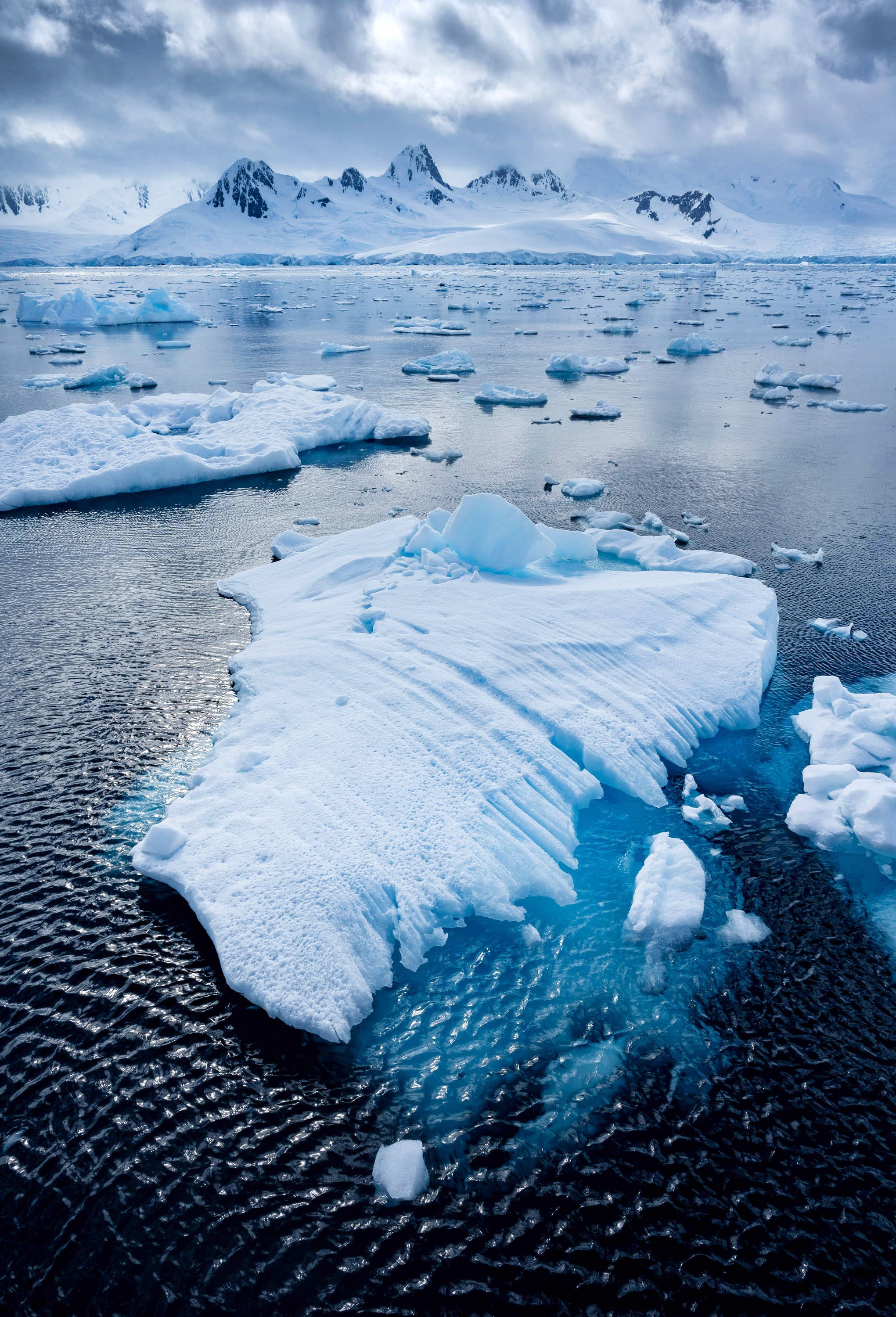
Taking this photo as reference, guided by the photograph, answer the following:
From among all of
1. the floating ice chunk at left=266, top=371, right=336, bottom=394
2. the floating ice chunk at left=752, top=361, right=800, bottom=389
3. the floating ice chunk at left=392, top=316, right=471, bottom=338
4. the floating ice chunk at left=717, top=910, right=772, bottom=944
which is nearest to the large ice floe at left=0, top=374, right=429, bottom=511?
the floating ice chunk at left=266, top=371, right=336, bottom=394

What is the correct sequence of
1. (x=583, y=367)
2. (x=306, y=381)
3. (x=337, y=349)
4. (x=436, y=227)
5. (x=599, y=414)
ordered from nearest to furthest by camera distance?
(x=599, y=414)
(x=306, y=381)
(x=583, y=367)
(x=337, y=349)
(x=436, y=227)

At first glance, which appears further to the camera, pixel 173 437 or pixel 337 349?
pixel 337 349

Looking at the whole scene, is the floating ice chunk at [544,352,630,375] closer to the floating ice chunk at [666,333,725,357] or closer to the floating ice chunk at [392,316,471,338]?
the floating ice chunk at [666,333,725,357]

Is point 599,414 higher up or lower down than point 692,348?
lower down

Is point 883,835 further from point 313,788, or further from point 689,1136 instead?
point 313,788

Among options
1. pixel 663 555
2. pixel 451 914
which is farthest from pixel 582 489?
pixel 451 914

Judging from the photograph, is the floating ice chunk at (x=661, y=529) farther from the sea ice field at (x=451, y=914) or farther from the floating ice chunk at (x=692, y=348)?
the floating ice chunk at (x=692, y=348)

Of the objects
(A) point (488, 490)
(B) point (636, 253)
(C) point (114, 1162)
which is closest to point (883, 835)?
(C) point (114, 1162)

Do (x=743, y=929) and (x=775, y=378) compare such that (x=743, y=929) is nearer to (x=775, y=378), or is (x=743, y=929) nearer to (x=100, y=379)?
(x=775, y=378)
